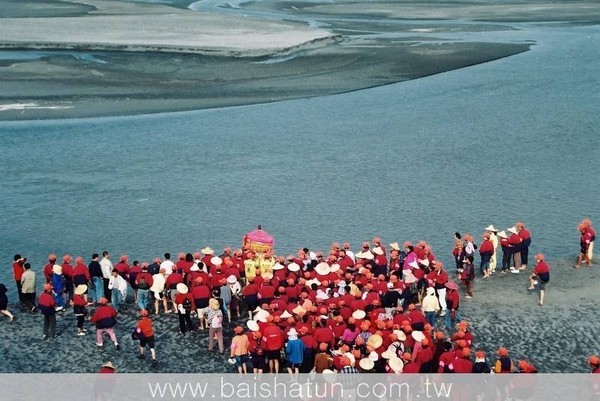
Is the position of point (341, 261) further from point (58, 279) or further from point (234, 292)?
point (58, 279)

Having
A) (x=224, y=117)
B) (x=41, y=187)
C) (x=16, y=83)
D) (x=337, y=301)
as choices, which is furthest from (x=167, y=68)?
(x=337, y=301)

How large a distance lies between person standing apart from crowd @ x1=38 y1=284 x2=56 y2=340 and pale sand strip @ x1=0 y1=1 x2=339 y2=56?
53551mm

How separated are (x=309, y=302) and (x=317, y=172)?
21.6 meters

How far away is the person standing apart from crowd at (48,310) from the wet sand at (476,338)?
12.5 inches

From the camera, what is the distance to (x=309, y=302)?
953 inches

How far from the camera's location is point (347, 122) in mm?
55906

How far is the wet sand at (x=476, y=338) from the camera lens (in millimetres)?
24984

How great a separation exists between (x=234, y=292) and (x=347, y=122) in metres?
29.9

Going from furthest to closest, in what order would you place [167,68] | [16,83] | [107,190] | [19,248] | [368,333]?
[167,68], [16,83], [107,190], [19,248], [368,333]

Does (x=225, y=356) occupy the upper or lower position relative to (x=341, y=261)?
lower

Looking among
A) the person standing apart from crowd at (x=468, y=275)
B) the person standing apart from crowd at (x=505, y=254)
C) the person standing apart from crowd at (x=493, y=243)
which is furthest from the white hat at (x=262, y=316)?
the person standing apart from crowd at (x=505, y=254)

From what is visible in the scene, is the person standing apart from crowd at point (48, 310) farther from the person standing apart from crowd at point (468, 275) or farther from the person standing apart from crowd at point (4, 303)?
the person standing apart from crowd at point (468, 275)

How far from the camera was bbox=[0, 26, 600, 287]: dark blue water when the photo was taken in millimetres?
36875

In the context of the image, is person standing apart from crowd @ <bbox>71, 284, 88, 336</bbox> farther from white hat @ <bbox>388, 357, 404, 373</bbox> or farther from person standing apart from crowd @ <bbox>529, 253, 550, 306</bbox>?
person standing apart from crowd @ <bbox>529, 253, 550, 306</bbox>
